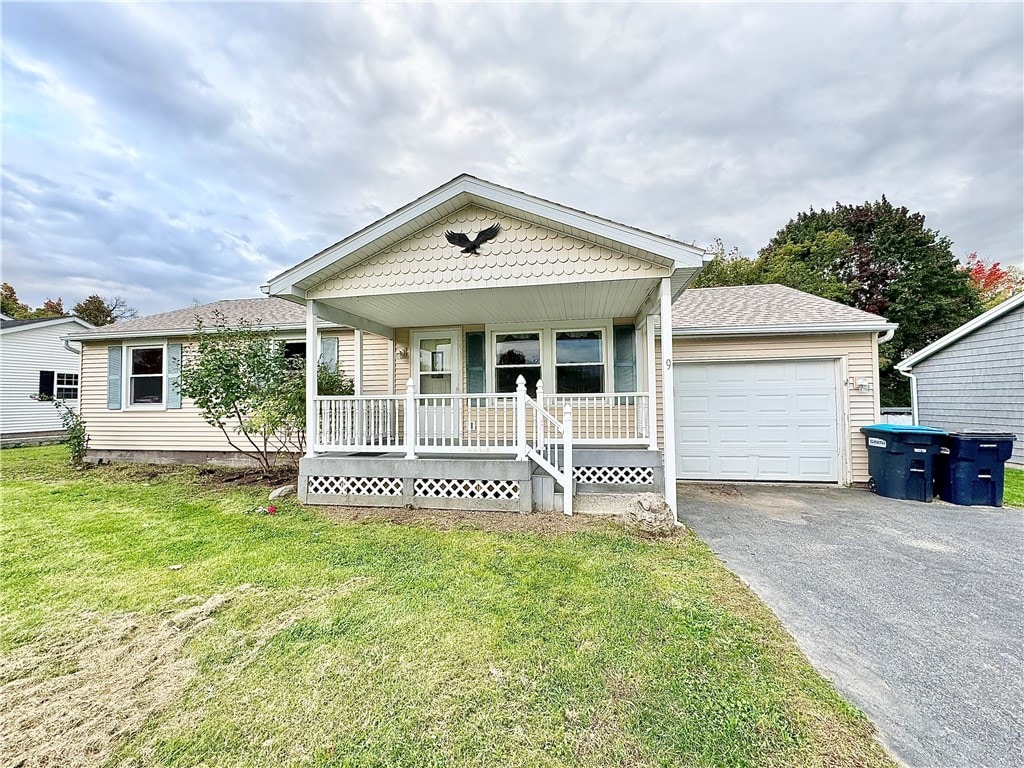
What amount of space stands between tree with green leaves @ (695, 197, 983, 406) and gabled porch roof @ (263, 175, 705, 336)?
57.8 feet

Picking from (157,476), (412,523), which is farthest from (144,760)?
(157,476)

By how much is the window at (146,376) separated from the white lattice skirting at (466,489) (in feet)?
25.3

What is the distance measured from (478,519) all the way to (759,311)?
6.76 m

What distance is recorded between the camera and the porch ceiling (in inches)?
225

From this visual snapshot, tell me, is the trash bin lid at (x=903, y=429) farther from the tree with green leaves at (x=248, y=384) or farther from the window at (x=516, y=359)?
the tree with green leaves at (x=248, y=384)

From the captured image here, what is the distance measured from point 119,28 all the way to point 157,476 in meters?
7.91

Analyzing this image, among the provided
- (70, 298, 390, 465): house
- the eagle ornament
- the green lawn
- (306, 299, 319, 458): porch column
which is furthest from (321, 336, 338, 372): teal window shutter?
the green lawn

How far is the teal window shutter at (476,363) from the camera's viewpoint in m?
7.95

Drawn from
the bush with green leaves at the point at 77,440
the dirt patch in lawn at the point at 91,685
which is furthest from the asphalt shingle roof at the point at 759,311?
the bush with green leaves at the point at 77,440

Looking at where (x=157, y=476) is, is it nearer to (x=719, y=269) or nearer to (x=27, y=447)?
(x=27, y=447)

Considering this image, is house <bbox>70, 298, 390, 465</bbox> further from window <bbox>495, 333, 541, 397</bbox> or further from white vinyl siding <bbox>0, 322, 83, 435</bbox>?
white vinyl siding <bbox>0, 322, 83, 435</bbox>

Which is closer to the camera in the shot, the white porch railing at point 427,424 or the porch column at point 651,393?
the white porch railing at point 427,424

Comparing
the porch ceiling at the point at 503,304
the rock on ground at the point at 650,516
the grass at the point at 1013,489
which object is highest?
the porch ceiling at the point at 503,304

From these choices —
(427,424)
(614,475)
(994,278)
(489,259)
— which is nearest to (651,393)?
(614,475)
